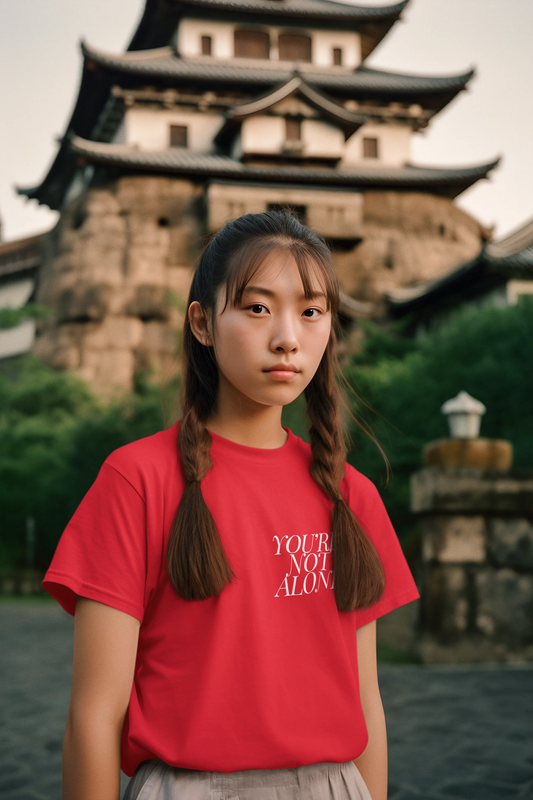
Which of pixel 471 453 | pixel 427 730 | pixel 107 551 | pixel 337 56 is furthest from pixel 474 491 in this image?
pixel 337 56

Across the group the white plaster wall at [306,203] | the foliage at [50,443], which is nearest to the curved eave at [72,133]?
the white plaster wall at [306,203]

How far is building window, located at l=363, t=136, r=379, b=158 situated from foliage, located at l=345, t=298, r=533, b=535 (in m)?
14.3

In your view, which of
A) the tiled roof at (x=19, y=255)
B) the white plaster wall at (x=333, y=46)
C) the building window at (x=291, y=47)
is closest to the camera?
the building window at (x=291, y=47)

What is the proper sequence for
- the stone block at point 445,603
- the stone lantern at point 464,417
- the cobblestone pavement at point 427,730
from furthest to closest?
the stone lantern at point 464,417 < the stone block at point 445,603 < the cobblestone pavement at point 427,730

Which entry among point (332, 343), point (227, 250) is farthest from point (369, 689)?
point (227, 250)

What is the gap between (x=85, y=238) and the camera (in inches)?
917

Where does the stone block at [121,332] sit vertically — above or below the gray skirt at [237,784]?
above

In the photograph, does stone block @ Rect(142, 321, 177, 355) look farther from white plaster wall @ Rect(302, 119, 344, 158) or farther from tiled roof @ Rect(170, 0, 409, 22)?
tiled roof @ Rect(170, 0, 409, 22)

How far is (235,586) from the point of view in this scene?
47.5 inches

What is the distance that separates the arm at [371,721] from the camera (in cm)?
134

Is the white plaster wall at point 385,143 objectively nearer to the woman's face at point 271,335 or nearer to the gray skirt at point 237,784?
the woman's face at point 271,335

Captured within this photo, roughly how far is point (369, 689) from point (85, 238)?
76.0 feet

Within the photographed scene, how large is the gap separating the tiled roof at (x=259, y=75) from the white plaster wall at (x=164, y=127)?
3.12 ft

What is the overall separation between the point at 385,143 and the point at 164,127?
678 centimetres
